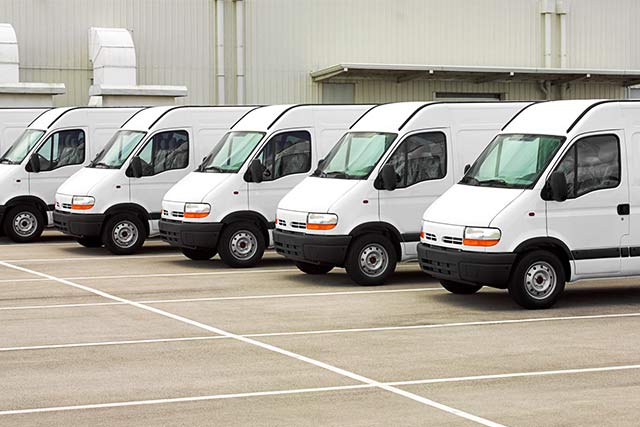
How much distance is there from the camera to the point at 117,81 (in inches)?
1268

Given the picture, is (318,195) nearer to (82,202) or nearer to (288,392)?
(82,202)

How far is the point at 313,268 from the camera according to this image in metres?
17.7

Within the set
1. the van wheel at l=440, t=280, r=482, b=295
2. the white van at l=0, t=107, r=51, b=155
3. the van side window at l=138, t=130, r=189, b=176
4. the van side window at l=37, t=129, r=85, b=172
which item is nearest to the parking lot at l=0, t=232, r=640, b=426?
the van wheel at l=440, t=280, r=482, b=295

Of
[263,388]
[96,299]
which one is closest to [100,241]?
[96,299]

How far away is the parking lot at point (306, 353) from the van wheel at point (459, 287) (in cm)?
16

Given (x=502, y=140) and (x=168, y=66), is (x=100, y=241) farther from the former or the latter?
(x=168, y=66)

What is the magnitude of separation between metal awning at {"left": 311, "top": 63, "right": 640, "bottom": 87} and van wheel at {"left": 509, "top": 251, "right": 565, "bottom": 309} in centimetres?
1963

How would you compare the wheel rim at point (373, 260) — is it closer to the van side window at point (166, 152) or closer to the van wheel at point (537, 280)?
the van wheel at point (537, 280)

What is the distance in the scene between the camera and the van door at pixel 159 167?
20969mm

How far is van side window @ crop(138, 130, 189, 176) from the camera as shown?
21047mm

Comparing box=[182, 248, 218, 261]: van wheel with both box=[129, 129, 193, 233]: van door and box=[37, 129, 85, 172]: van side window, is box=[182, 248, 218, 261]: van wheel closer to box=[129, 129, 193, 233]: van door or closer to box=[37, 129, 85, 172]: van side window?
box=[129, 129, 193, 233]: van door

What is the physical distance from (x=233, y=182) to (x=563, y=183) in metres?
6.16

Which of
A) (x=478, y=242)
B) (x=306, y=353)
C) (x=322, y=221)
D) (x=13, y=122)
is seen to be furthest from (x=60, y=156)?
(x=306, y=353)

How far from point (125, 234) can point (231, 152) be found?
2.75 metres
